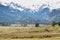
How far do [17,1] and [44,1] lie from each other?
229 inches

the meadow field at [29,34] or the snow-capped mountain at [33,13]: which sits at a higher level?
the snow-capped mountain at [33,13]

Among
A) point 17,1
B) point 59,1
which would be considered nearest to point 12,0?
point 17,1

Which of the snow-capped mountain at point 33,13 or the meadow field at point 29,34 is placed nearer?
the meadow field at point 29,34

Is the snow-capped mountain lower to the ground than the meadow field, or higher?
higher

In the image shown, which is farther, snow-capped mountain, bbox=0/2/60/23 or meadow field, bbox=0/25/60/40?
snow-capped mountain, bbox=0/2/60/23

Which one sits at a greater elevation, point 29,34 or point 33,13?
point 33,13

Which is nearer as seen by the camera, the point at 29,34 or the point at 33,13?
the point at 29,34

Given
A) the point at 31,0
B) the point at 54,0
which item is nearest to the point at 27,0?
the point at 31,0

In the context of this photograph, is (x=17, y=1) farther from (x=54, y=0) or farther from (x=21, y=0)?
(x=54, y=0)

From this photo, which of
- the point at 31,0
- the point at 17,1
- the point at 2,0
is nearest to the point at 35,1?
the point at 31,0

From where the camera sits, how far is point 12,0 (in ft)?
131

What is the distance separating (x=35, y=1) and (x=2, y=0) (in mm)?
7334

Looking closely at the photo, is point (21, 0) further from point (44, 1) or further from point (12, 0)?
point (44, 1)

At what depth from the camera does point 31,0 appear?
129 feet
